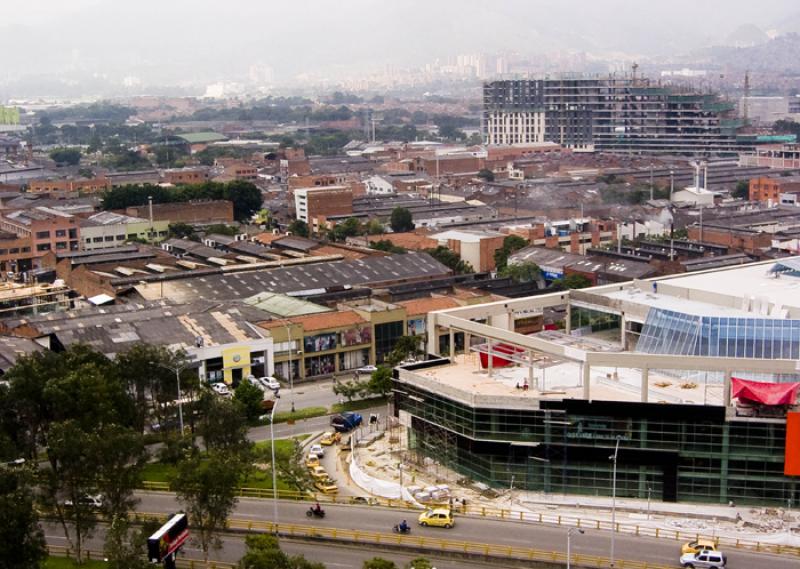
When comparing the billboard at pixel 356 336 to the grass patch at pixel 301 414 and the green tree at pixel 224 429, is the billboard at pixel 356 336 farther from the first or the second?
the green tree at pixel 224 429

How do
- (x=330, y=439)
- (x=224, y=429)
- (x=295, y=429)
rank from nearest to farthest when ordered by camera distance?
(x=224, y=429)
(x=330, y=439)
(x=295, y=429)

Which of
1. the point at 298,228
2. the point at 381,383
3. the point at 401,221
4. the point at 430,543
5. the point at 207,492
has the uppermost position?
the point at 401,221

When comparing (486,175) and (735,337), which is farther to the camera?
(486,175)

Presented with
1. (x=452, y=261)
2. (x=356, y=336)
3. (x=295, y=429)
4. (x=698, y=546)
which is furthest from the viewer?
(x=452, y=261)

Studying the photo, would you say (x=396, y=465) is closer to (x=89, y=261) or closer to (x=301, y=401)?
(x=301, y=401)

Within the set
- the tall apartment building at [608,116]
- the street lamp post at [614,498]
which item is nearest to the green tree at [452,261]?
the street lamp post at [614,498]

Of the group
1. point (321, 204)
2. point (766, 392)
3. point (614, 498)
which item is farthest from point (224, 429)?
point (321, 204)

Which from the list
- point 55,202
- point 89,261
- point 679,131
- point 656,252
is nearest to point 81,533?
point 89,261

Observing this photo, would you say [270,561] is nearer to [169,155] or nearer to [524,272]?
[524,272]
